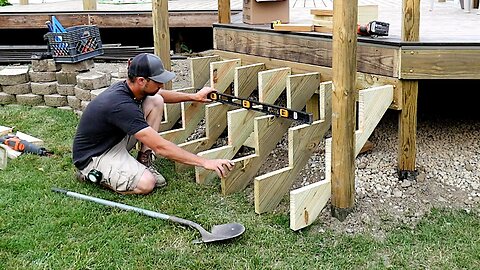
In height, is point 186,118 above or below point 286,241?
above

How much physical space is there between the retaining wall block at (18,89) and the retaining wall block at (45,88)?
109 millimetres

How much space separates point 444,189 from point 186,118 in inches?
80.6

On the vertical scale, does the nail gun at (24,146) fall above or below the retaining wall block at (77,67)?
below

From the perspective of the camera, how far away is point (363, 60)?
13.3 ft

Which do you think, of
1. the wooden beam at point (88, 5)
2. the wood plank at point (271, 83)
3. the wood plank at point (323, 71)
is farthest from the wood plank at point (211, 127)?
the wooden beam at point (88, 5)

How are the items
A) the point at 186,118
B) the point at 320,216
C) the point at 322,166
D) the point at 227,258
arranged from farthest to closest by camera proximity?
the point at 186,118, the point at 322,166, the point at 320,216, the point at 227,258

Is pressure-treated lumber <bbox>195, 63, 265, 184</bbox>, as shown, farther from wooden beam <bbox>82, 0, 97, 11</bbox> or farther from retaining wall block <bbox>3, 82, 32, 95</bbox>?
wooden beam <bbox>82, 0, 97, 11</bbox>

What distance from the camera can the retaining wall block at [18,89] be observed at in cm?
659

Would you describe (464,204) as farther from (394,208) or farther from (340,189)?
(340,189)

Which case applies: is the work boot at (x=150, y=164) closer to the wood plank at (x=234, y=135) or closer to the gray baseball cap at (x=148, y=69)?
the wood plank at (x=234, y=135)

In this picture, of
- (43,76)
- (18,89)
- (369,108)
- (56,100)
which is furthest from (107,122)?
(18,89)

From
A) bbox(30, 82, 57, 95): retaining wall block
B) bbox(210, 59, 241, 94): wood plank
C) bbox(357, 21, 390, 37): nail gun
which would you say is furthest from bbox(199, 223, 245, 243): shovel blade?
bbox(30, 82, 57, 95): retaining wall block

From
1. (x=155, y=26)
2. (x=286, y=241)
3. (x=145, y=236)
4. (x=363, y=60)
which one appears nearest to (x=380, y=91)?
(x=363, y=60)

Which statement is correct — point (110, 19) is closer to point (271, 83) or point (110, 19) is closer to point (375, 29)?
point (271, 83)
